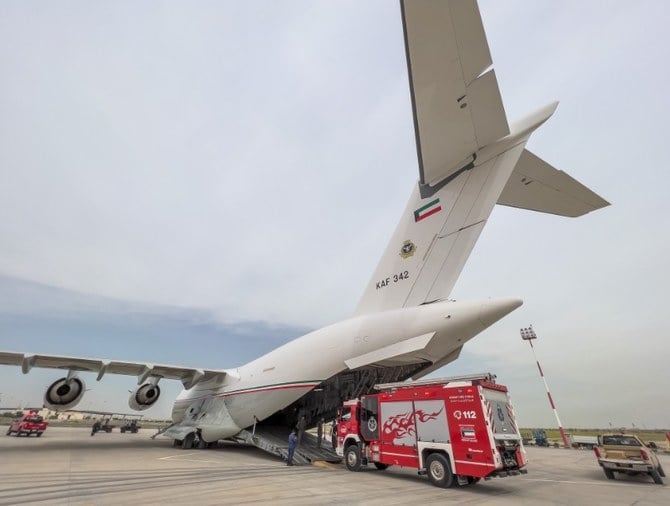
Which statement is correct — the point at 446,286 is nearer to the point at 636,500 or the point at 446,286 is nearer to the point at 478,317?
the point at 478,317

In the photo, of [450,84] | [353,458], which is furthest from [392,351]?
[450,84]

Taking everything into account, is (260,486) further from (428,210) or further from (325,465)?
(428,210)

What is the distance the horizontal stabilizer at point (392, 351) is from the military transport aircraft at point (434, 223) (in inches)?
0.9

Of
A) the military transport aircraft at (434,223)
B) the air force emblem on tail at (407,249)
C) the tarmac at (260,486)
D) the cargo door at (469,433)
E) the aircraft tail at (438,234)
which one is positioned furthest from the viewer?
the air force emblem on tail at (407,249)

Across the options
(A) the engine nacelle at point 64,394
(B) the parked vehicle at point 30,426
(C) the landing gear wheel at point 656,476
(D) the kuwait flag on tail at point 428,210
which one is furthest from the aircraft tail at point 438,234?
(B) the parked vehicle at point 30,426

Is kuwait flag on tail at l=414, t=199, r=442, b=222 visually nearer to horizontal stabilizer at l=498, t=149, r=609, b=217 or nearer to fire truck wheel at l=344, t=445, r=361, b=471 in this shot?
horizontal stabilizer at l=498, t=149, r=609, b=217

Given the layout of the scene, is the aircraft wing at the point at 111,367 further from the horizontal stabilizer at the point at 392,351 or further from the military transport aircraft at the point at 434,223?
the horizontal stabilizer at the point at 392,351

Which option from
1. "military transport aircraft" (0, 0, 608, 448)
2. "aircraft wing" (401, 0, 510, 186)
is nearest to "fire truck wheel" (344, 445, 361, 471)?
"military transport aircraft" (0, 0, 608, 448)

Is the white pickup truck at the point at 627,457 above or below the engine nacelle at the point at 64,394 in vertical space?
below

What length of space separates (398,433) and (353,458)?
1.82 metres

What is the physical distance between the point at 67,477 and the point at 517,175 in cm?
1092

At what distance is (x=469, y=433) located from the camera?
6.92 m

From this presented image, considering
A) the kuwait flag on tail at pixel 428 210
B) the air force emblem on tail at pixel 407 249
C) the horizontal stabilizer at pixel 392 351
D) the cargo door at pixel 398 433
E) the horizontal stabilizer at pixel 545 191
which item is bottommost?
the cargo door at pixel 398 433

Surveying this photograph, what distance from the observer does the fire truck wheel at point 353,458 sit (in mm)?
9125
